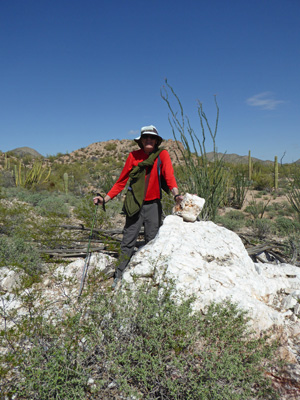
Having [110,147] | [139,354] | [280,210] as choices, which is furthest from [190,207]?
[110,147]

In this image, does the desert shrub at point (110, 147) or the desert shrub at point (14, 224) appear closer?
the desert shrub at point (14, 224)

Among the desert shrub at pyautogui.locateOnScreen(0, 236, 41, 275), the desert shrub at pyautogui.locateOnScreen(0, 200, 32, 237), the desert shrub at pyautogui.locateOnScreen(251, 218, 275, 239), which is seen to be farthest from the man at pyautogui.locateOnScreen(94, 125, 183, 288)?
the desert shrub at pyautogui.locateOnScreen(251, 218, 275, 239)

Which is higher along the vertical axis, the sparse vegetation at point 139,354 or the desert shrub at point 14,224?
the desert shrub at point 14,224

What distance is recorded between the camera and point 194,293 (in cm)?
225

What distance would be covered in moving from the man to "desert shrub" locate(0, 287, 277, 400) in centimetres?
127

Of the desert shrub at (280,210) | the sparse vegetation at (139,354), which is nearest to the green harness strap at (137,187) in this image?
the sparse vegetation at (139,354)

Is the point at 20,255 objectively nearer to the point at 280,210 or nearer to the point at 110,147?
the point at 280,210

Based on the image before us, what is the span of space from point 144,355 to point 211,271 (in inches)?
46.2

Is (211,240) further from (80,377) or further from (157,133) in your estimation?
(80,377)

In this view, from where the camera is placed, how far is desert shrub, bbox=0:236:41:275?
150 inches

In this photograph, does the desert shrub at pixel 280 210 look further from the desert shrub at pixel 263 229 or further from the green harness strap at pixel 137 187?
the green harness strap at pixel 137 187

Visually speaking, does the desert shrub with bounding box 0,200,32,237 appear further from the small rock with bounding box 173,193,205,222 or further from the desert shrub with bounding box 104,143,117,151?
the desert shrub with bounding box 104,143,117,151

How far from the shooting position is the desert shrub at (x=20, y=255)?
382 centimetres

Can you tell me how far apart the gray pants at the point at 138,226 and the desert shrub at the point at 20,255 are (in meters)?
1.38
